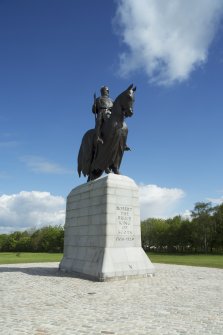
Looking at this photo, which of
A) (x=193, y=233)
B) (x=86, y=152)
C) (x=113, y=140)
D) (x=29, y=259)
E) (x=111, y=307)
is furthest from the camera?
(x=193, y=233)

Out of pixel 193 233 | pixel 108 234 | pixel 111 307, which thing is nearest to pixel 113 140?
pixel 108 234

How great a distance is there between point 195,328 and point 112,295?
12.6ft

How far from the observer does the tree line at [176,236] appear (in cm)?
6625

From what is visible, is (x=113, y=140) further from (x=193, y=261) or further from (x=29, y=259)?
(x=29, y=259)

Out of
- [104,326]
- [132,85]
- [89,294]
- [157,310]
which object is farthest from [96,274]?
[132,85]

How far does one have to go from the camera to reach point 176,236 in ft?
240

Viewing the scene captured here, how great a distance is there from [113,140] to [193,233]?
57033 mm

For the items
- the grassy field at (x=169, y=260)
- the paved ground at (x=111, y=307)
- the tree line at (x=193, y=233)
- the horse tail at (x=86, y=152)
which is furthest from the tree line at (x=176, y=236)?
the paved ground at (x=111, y=307)

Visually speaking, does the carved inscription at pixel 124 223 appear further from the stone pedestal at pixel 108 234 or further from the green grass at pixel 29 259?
the green grass at pixel 29 259

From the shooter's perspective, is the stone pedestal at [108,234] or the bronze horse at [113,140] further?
the bronze horse at [113,140]

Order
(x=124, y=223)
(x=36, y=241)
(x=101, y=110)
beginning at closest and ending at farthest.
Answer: (x=124, y=223) → (x=101, y=110) → (x=36, y=241)

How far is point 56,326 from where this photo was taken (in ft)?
21.4

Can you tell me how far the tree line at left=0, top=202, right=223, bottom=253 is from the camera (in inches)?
2608

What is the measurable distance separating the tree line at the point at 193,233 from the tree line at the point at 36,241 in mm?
22567
